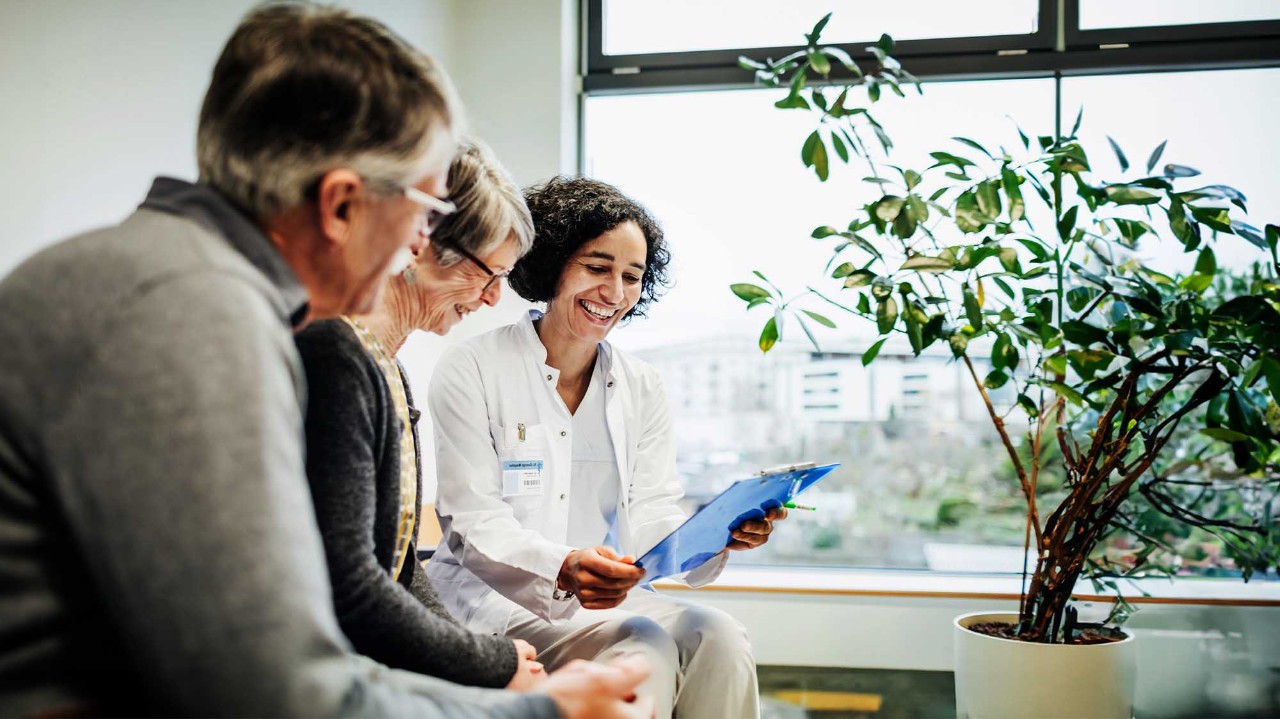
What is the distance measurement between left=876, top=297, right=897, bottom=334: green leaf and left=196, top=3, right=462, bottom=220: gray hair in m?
1.41

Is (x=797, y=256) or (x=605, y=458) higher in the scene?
(x=797, y=256)

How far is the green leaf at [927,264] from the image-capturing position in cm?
205

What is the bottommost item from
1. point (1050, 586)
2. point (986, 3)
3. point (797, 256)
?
point (1050, 586)

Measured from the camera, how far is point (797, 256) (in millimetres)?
3252

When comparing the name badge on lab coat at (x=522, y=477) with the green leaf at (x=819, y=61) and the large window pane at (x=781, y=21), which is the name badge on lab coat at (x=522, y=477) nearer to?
the green leaf at (x=819, y=61)

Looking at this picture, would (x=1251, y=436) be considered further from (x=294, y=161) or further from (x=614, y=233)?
(x=294, y=161)

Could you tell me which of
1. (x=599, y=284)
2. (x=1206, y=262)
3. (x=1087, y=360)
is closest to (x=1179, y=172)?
(x=1206, y=262)

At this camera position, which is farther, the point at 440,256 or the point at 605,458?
the point at 605,458

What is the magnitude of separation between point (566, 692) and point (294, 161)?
0.54 meters

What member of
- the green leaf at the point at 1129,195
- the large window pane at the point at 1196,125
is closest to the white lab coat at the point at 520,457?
the green leaf at the point at 1129,195

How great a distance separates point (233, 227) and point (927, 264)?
1.63 metres

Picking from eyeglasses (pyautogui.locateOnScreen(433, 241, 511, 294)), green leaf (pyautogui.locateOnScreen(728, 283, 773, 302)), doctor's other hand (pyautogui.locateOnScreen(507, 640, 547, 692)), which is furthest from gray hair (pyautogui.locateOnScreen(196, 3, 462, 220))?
green leaf (pyautogui.locateOnScreen(728, 283, 773, 302))

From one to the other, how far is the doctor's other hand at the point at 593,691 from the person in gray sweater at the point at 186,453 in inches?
0.8

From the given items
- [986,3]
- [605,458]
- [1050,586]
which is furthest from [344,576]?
[986,3]
